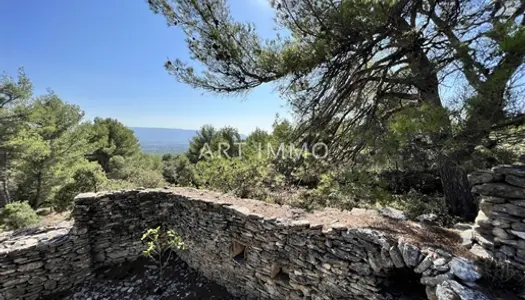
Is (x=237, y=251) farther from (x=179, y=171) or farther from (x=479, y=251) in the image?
(x=179, y=171)

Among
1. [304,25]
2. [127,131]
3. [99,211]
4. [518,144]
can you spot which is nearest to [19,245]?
[99,211]

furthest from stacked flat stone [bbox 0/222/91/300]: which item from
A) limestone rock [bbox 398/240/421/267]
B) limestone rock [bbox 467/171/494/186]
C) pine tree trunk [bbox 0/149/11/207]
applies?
pine tree trunk [bbox 0/149/11/207]

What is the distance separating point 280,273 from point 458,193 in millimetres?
2821

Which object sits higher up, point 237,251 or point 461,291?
point 461,291

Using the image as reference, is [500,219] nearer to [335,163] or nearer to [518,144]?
[518,144]

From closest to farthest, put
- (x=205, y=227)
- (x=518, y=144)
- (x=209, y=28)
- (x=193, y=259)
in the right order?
(x=518, y=144) < (x=209, y=28) < (x=205, y=227) < (x=193, y=259)

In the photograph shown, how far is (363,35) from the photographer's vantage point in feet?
10.3

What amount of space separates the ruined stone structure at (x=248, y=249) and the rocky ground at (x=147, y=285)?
0.17 meters

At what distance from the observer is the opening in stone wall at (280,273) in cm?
312

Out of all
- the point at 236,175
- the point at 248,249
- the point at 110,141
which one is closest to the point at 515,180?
the point at 248,249

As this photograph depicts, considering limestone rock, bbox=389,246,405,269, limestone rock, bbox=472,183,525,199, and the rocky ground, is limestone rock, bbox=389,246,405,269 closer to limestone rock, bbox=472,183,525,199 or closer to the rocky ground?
limestone rock, bbox=472,183,525,199

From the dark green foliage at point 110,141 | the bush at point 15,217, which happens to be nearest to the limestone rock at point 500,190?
the bush at point 15,217

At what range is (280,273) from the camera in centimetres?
323

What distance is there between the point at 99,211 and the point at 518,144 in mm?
6041
